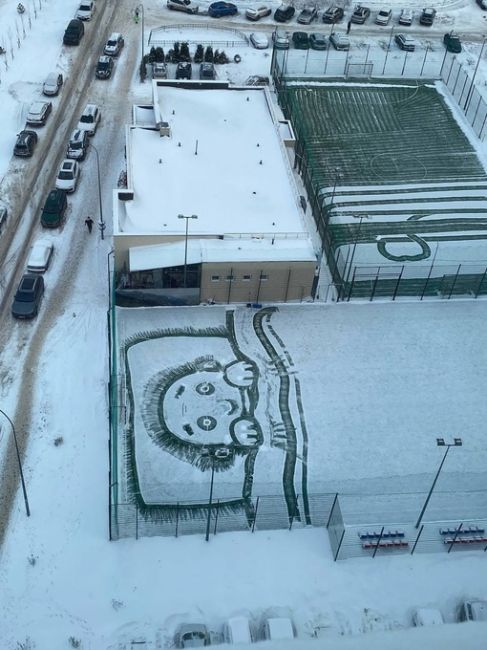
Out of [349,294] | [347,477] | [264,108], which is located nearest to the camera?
[347,477]

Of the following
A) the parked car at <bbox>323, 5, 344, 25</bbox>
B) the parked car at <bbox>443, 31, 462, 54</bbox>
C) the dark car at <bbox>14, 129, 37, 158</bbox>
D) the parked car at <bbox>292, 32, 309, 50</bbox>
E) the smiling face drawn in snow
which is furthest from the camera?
the parked car at <bbox>323, 5, 344, 25</bbox>

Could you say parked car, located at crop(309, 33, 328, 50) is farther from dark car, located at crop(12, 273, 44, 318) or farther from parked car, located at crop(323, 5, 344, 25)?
dark car, located at crop(12, 273, 44, 318)

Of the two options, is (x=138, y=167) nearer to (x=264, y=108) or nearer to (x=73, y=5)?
(x=264, y=108)

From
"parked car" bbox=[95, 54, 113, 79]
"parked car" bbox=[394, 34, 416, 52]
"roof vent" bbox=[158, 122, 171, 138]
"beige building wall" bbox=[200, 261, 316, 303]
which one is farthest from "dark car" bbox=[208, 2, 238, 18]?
"beige building wall" bbox=[200, 261, 316, 303]

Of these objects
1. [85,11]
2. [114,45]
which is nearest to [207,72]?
[114,45]

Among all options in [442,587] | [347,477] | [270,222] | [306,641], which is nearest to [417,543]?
[442,587]

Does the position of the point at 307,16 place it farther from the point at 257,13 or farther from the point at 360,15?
the point at 360,15
